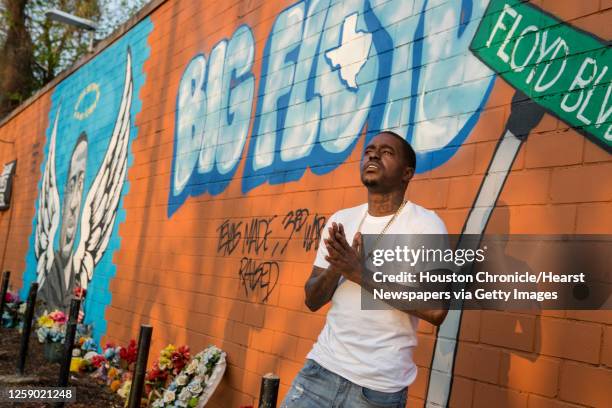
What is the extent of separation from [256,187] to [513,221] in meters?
2.61

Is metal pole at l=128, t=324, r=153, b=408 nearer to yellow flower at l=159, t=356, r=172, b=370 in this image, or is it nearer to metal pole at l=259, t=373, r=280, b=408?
yellow flower at l=159, t=356, r=172, b=370

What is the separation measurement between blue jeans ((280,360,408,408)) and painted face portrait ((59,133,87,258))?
797 cm

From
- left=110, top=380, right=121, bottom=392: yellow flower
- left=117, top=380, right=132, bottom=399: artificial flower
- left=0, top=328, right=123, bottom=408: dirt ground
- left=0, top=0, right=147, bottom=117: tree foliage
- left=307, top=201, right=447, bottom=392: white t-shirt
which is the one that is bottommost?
left=0, top=328, right=123, bottom=408: dirt ground

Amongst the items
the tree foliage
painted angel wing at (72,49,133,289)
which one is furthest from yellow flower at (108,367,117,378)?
the tree foliage

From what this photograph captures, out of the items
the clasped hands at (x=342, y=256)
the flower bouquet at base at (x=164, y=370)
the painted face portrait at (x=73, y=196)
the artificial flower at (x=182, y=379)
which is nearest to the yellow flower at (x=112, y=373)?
the flower bouquet at base at (x=164, y=370)

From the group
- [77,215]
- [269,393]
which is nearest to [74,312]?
[269,393]

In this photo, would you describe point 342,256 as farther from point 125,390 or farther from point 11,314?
point 11,314

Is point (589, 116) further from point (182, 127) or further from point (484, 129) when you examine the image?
point (182, 127)

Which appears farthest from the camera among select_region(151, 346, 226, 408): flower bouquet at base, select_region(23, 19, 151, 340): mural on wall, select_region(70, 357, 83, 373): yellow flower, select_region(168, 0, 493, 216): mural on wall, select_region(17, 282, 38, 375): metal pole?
A: select_region(23, 19, 151, 340): mural on wall

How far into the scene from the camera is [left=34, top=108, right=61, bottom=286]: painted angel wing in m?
10.9

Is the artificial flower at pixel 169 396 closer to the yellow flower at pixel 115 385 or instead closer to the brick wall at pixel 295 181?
the brick wall at pixel 295 181

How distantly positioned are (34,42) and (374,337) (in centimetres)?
2371

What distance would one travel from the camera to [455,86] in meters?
3.57

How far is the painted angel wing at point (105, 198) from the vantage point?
27.7ft
